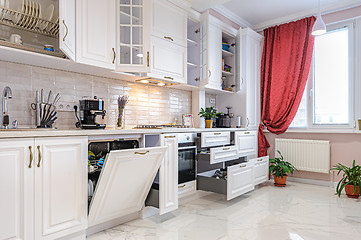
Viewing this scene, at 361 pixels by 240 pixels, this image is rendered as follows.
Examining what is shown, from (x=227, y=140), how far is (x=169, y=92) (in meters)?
1.02

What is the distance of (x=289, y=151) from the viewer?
4184 mm

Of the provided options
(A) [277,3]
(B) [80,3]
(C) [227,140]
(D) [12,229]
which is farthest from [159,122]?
(A) [277,3]

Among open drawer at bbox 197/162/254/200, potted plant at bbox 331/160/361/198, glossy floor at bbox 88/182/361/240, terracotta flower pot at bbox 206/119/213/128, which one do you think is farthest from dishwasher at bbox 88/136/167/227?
potted plant at bbox 331/160/361/198

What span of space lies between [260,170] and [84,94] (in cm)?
262

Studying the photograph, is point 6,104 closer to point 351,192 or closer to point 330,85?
point 351,192

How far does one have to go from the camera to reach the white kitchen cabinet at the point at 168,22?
8.87 feet

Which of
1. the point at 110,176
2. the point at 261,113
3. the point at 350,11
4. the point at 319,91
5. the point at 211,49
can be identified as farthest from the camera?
the point at 261,113

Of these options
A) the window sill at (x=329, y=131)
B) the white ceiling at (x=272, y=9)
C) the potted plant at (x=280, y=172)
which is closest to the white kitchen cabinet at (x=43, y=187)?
the white ceiling at (x=272, y=9)

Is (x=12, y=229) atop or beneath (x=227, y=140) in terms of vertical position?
beneath

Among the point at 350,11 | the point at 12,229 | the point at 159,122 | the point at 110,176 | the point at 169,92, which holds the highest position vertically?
the point at 350,11

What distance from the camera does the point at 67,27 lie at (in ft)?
6.18

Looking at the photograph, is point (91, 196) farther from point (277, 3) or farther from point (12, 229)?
point (277, 3)

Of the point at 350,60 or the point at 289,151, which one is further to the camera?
the point at 289,151

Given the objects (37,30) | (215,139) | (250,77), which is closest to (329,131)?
(250,77)
